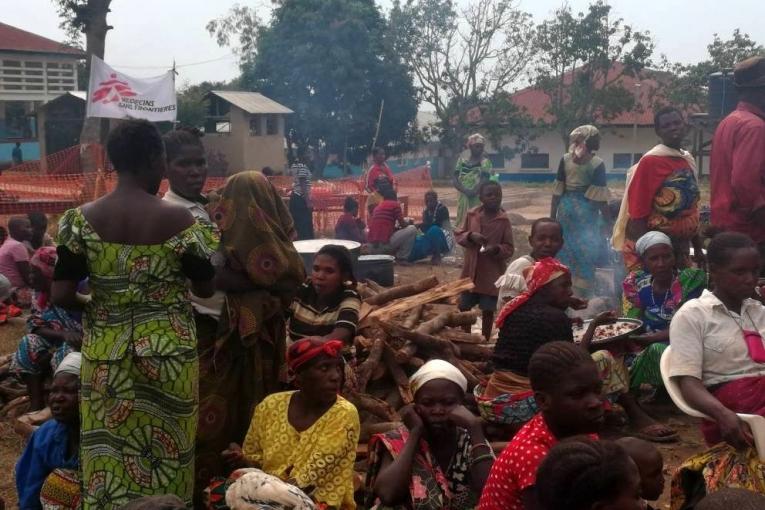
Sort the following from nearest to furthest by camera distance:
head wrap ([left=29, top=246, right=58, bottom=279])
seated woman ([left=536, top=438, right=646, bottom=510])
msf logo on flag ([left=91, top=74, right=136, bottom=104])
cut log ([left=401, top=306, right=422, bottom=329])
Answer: seated woman ([left=536, top=438, right=646, bottom=510]) < head wrap ([left=29, top=246, right=58, bottom=279]) < cut log ([left=401, top=306, right=422, bottom=329]) < msf logo on flag ([left=91, top=74, right=136, bottom=104])

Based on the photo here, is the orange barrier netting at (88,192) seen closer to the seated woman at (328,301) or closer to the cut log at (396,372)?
the cut log at (396,372)

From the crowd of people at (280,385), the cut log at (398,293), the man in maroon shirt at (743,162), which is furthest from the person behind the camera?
the cut log at (398,293)

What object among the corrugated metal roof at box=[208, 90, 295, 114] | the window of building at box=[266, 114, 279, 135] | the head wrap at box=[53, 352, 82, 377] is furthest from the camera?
the window of building at box=[266, 114, 279, 135]

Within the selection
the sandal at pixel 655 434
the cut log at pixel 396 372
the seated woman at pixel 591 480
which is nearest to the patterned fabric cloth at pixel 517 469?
the seated woman at pixel 591 480

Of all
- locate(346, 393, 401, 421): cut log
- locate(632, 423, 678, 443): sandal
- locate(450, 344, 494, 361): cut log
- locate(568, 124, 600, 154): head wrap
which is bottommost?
locate(632, 423, 678, 443): sandal

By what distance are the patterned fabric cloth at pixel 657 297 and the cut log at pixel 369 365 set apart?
5.96 feet

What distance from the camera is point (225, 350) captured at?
4.54m

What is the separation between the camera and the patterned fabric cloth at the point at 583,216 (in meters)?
9.89

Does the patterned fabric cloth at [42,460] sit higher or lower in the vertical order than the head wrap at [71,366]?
lower

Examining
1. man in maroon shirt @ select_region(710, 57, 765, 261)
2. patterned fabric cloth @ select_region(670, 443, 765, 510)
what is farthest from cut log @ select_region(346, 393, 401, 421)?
man in maroon shirt @ select_region(710, 57, 765, 261)

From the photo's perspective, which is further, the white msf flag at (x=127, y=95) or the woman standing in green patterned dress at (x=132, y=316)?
the white msf flag at (x=127, y=95)

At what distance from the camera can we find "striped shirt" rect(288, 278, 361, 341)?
4.81 metres

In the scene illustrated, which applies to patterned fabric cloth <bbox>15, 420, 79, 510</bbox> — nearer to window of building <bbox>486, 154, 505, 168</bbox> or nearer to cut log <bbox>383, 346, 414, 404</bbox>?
cut log <bbox>383, 346, 414, 404</bbox>

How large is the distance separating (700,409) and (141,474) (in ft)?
7.35
